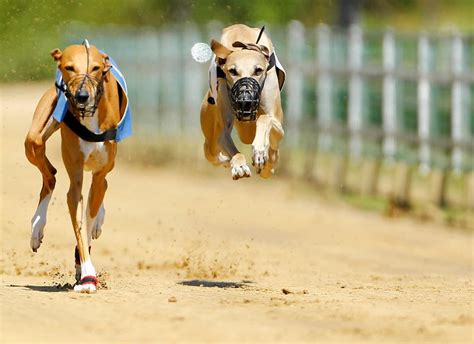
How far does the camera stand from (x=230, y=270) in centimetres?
1120

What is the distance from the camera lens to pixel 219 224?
614 inches

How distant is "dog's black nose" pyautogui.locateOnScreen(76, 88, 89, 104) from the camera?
8.38 metres

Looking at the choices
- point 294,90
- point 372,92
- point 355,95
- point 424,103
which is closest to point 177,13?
point 294,90

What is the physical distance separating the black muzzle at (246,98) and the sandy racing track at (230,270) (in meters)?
1.23

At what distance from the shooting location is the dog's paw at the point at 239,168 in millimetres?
8891

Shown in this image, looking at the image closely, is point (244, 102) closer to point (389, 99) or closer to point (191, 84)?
point (389, 99)

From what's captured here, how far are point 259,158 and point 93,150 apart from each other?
44.5 inches

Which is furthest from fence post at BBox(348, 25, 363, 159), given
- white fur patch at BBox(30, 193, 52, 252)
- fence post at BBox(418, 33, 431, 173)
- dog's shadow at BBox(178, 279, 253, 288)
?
white fur patch at BBox(30, 193, 52, 252)

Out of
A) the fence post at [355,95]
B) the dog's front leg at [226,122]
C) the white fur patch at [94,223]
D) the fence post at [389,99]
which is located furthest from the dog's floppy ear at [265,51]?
the fence post at [355,95]

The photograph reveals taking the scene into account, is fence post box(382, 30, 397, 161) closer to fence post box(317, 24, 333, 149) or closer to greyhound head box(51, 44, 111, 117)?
fence post box(317, 24, 333, 149)

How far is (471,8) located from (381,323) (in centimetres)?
4283

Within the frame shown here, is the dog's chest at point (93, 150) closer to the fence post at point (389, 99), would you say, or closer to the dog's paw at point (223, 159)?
the dog's paw at point (223, 159)

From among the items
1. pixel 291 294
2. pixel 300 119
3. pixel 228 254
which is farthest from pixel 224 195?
pixel 291 294

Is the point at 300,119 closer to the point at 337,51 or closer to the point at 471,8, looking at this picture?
the point at 337,51
